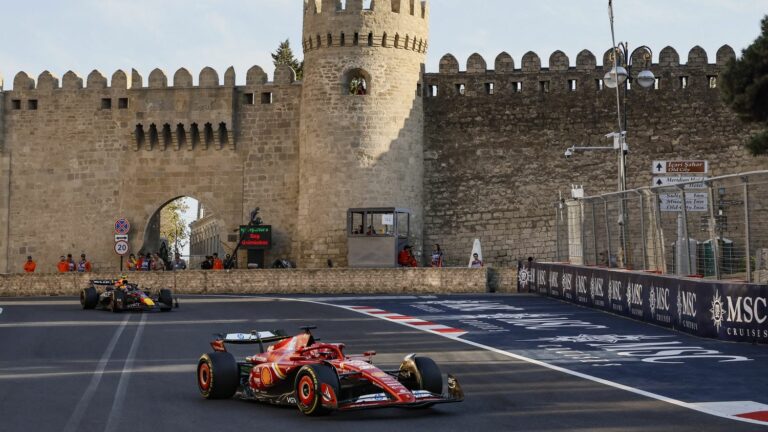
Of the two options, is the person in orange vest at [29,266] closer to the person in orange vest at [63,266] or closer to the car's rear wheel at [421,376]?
the person in orange vest at [63,266]

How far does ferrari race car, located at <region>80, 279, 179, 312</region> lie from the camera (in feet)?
81.2

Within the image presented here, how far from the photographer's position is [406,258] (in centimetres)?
3747

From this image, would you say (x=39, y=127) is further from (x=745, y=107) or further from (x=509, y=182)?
(x=745, y=107)

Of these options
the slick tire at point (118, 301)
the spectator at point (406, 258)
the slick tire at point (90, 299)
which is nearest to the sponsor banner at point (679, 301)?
the slick tire at point (118, 301)

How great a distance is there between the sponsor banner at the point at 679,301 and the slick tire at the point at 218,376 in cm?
812

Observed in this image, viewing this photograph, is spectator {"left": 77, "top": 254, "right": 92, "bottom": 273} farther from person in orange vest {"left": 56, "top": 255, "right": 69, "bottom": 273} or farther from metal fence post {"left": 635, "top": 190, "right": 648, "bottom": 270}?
metal fence post {"left": 635, "top": 190, "right": 648, "bottom": 270}

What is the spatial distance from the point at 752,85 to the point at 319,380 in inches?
946

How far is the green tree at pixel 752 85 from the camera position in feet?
101

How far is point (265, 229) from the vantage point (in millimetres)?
40875

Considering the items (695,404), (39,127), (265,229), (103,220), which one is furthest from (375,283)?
(695,404)

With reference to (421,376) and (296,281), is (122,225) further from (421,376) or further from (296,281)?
(421,376)

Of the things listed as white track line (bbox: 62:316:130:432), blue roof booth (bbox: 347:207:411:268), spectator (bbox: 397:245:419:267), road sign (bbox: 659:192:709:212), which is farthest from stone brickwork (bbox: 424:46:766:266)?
white track line (bbox: 62:316:130:432)

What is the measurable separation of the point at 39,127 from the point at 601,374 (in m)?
34.0

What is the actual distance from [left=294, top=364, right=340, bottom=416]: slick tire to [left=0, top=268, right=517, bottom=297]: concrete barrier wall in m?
22.4
